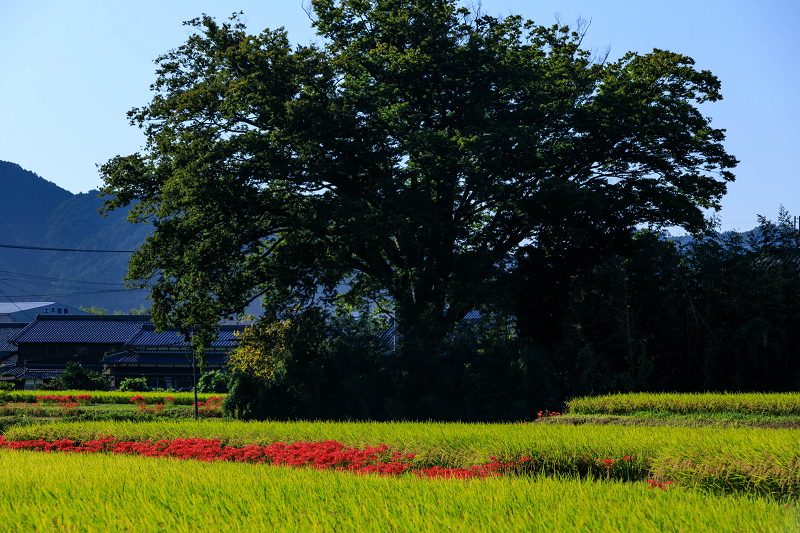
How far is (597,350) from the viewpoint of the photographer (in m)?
22.7

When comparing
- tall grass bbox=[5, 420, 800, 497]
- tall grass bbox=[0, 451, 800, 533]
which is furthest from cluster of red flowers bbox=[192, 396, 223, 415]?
tall grass bbox=[0, 451, 800, 533]

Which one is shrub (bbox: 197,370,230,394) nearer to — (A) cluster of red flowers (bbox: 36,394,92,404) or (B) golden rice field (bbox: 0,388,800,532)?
(A) cluster of red flowers (bbox: 36,394,92,404)

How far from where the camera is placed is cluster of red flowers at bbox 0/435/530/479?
31.3 feet

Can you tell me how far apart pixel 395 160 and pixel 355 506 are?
1842 cm

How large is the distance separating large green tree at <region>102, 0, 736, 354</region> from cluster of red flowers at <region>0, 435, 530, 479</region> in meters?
8.71

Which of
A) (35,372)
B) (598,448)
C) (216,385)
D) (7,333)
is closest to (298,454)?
(598,448)

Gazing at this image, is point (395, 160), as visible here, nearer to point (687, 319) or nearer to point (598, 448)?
point (687, 319)

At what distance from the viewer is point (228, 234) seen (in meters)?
22.2

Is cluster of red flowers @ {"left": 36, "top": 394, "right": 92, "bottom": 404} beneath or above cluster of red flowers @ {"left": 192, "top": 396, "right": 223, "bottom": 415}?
above

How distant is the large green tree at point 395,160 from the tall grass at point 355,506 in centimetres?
1366

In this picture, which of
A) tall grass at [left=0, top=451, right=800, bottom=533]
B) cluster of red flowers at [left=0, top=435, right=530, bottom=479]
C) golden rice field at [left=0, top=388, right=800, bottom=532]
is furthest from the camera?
cluster of red flowers at [left=0, top=435, right=530, bottom=479]

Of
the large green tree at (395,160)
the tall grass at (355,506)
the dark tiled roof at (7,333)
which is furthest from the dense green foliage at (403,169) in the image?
the dark tiled roof at (7,333)

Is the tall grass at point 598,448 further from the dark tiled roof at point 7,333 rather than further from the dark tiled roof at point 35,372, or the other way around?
the dark tiled roof at point 7,333

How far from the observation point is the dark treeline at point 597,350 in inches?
822
